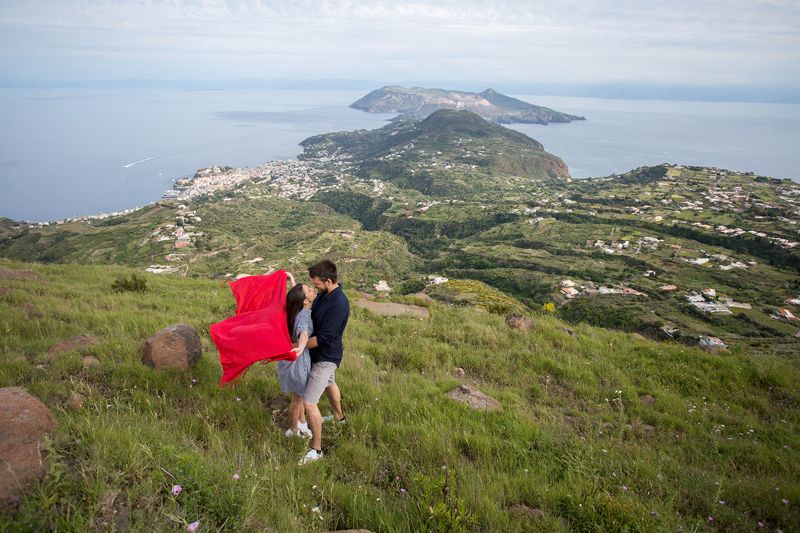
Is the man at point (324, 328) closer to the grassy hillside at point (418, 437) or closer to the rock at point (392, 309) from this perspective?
the grassy hillside at point (418, 437)

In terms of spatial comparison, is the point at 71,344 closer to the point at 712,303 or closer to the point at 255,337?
the point at 255,337

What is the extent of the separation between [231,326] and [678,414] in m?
7.21

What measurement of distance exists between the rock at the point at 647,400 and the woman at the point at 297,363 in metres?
5.98

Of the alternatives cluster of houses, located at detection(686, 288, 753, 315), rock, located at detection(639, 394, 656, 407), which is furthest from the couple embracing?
cluster of houses, located at detection(686, 288, 753, 315)

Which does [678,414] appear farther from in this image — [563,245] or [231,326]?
[563,245]

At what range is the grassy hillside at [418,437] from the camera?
106 inches

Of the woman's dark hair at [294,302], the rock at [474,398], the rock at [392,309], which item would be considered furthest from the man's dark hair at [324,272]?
the rock at [392,309]

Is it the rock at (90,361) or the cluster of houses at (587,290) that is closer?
the rock at (90,361)

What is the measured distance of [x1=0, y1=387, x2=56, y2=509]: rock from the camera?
2.23 m

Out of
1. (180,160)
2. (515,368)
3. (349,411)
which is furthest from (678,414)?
(180,160)

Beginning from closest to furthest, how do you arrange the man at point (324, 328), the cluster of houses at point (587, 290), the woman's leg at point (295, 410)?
the man at point (324, 328) < the woman's leg at point (295, 410) < the cluster of houses at point (587, 290)

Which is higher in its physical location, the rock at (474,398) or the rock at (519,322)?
the rock at (474,398)

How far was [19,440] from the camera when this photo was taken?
8.30 feet

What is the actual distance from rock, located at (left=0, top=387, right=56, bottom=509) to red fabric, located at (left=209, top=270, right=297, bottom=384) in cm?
167
